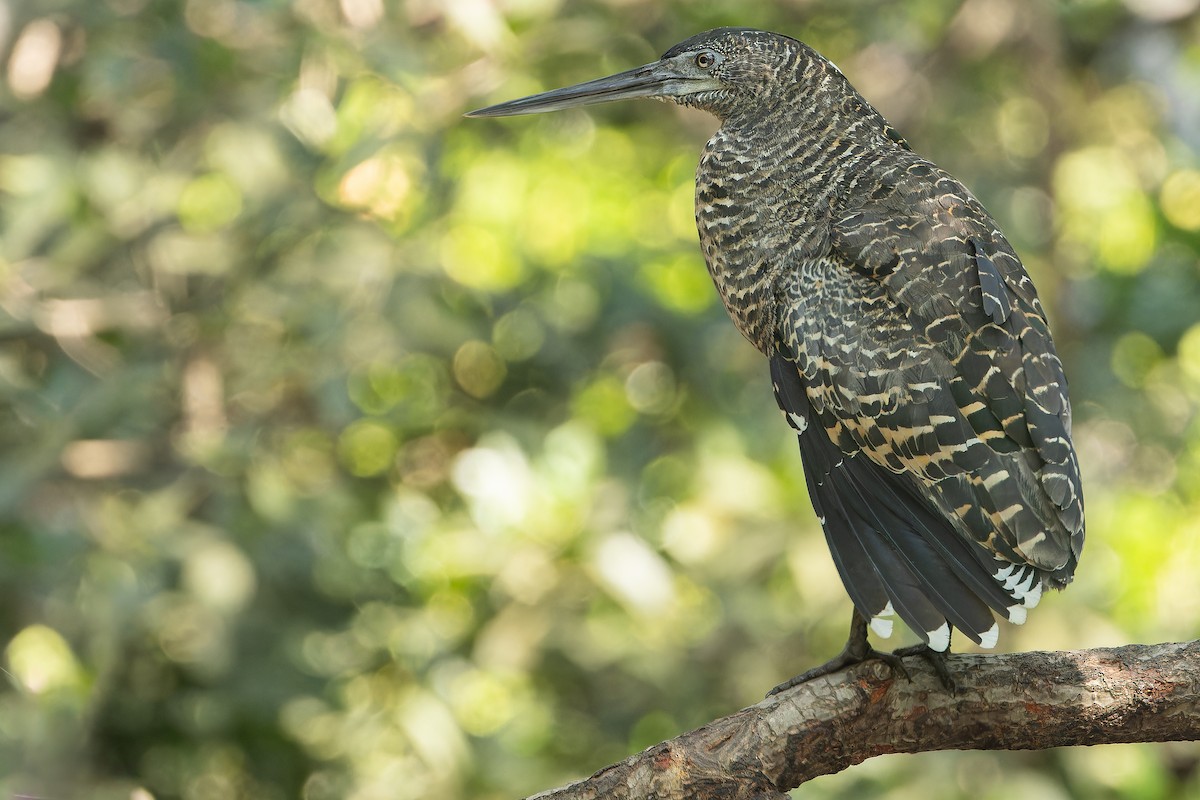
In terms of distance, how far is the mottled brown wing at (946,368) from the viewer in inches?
103

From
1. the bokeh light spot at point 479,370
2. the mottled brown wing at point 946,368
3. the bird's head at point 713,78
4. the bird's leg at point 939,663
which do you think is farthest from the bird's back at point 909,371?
the bokeh light spot at point 479,370

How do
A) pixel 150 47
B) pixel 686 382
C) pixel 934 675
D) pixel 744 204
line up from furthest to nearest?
pixel 686 382, pixel 150 47, pixel 744 204, pixel 934 675

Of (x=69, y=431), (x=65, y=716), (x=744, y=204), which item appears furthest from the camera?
(x=69, y=431)

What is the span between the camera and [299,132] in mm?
4379

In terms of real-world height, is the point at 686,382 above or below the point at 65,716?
above

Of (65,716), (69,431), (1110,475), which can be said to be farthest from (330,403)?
(1110,475)

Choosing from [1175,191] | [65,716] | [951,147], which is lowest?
[65,716]

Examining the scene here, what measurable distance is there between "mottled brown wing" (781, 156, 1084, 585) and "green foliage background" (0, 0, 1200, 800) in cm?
156

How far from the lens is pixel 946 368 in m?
2.72

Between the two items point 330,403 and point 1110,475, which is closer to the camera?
point 330,403

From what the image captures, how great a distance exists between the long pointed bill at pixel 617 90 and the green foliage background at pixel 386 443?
0.77 metres

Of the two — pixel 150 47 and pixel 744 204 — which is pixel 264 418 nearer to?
pixel 150 47

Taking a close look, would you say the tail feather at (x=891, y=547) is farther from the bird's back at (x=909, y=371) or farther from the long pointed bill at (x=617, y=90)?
the long pointed bill at (x=617, y=90)

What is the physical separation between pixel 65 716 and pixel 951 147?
15.2ft
